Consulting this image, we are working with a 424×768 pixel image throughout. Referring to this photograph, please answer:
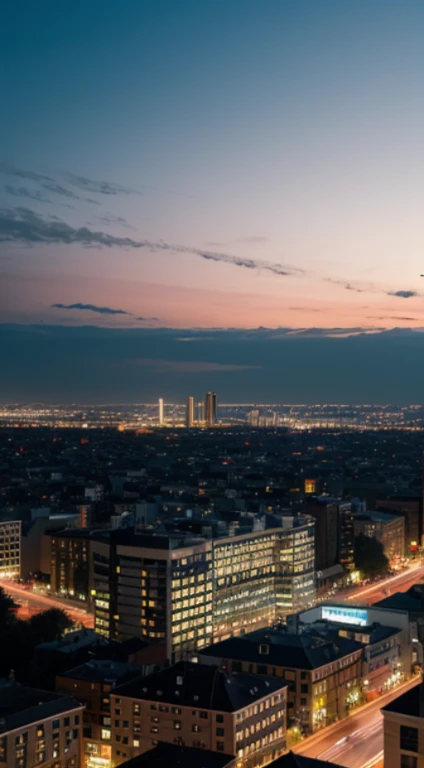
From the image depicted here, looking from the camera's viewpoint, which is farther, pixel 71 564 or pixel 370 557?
pixel 370 557

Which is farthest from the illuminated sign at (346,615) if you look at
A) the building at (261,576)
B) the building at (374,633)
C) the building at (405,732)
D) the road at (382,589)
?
the building at (405,732)

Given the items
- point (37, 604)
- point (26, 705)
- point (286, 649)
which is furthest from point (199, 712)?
point (37, 604)

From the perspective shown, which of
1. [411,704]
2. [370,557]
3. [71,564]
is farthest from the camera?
[370,557]

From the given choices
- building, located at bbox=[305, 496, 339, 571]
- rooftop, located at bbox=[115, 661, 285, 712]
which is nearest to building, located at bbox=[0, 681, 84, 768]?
rooftop, located at bbox=[115, 661, 285, 712]

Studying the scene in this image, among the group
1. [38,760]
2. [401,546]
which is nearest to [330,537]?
[401,546]

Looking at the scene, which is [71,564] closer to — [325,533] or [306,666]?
[325,533]

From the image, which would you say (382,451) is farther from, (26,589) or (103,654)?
(103,654)
